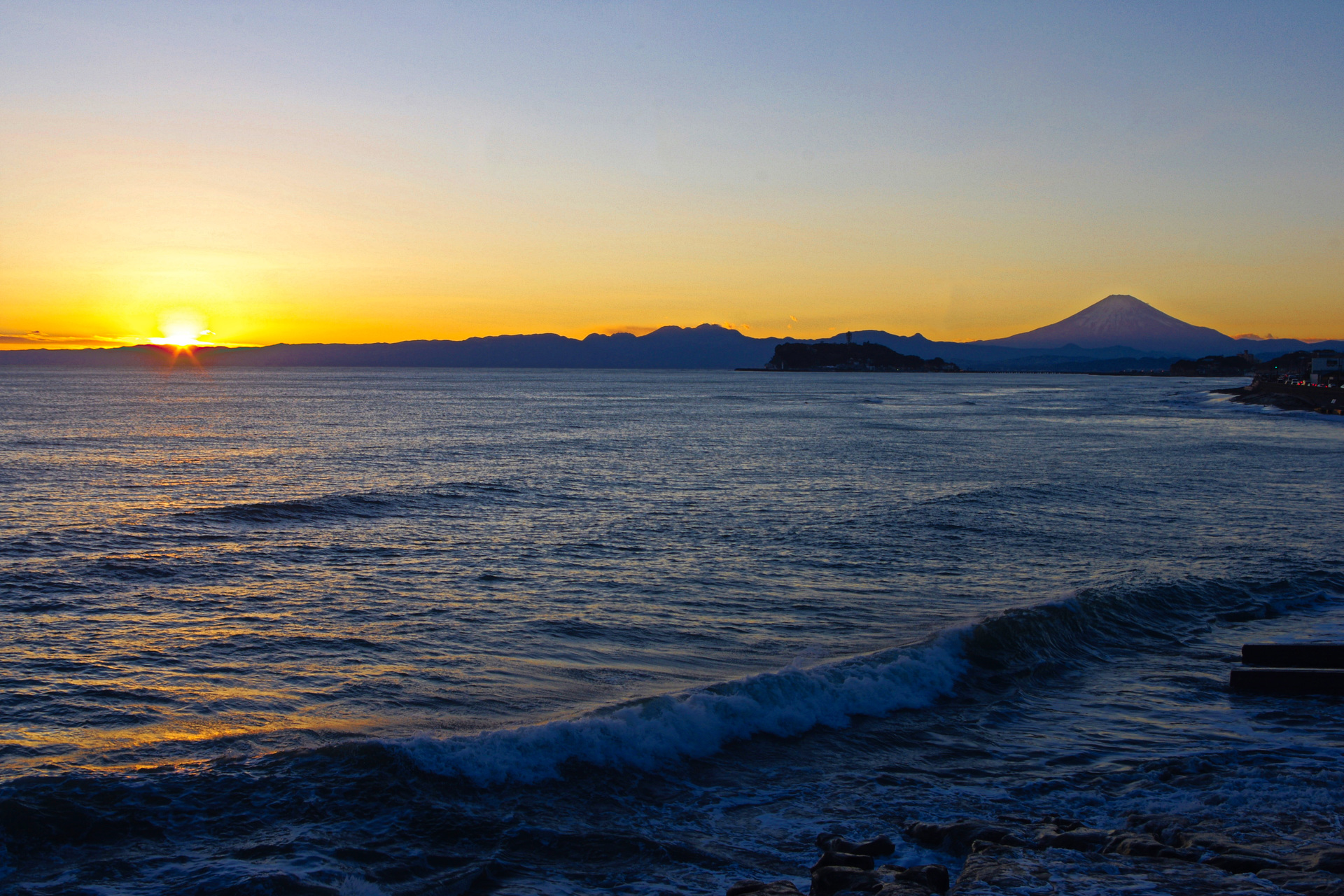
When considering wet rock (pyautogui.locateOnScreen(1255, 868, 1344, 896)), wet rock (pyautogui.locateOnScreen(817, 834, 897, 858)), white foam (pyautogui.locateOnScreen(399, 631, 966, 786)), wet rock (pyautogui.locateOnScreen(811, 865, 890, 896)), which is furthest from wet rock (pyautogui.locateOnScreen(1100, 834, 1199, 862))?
white foam (pyautogui.locateOnScreen(399, 631, 966, 786))

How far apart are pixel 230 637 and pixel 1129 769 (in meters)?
12.2

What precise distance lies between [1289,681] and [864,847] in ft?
25.2

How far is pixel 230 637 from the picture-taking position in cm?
1309

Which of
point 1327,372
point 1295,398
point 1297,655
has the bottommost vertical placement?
point 1297,655

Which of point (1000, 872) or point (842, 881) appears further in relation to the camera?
point (1000, 872)

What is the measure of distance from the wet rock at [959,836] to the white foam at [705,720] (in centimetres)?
279

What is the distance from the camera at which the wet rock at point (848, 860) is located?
6844 millimetres

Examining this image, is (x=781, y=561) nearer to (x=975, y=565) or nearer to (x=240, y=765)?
(x=975, y=565)

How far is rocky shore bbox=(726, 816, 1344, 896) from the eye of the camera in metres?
6.34

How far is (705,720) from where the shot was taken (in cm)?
1000

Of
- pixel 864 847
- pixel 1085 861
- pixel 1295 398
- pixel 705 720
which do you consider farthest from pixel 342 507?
pixel 1295 398

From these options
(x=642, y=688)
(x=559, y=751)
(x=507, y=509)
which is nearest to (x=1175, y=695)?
(x=642, y=688)

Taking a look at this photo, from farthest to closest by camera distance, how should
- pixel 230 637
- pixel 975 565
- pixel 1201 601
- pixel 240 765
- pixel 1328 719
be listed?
pixel 975 565 → pixel 1201 601 → pixel 230 637 → pixel 1328 719 → pixel 240 765

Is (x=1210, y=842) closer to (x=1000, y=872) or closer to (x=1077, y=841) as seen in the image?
(x=1077, y=841)
